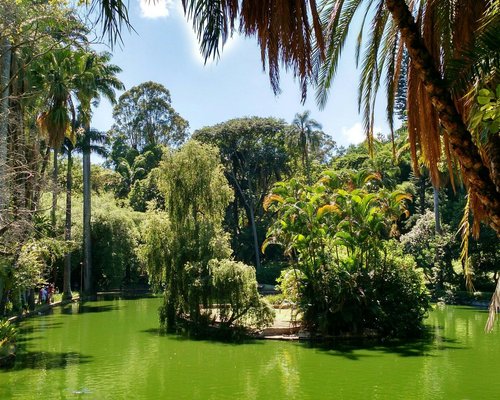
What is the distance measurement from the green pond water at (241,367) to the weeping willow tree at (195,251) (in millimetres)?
1438

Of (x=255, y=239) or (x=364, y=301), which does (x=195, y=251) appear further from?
(x=255, y=239)

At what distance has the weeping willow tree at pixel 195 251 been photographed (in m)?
19.9

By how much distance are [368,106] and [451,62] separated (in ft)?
7.76

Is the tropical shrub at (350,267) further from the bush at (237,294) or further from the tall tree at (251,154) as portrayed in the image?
the tall tree at (251,154)

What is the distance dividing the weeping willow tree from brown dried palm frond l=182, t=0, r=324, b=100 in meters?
15.5

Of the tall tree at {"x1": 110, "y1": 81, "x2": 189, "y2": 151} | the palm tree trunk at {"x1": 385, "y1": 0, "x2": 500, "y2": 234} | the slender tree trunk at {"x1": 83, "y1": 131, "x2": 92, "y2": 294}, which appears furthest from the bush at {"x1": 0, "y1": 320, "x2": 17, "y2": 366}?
the tall tree at {"x1": 110, "y1": 81, "x2": 189, "y2": 151}

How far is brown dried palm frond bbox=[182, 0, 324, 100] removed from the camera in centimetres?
452

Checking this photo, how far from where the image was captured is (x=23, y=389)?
12.2 m

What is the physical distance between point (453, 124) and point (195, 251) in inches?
676

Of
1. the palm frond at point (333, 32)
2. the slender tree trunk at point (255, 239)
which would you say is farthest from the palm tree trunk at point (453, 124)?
the slender tree trunk at point (255, 239)

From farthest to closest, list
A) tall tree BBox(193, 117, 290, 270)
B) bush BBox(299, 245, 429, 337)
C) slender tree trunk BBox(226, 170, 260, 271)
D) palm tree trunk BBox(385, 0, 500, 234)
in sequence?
tall tree BBox(193, 117, 290, 270), slender tree trunk BBox(226, 170, 260, 271), bush BBox(299, 245, 429, 337), palm tree trunk BBox(385, 0, 500, 234)

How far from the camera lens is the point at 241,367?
48.9 ft

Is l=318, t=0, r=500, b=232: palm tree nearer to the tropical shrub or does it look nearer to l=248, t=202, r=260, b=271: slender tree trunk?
the tropical shrub

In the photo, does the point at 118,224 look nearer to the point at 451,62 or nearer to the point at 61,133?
the point at 61,133
